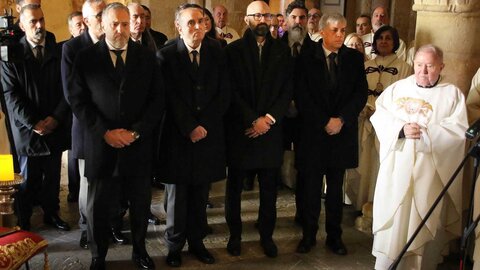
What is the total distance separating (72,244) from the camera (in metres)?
4.71

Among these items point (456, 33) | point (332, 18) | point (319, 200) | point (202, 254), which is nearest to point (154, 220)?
point (202, 254)

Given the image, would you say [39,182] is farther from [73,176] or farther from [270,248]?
[270,248]

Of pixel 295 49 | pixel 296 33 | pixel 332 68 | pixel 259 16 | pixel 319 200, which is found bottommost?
pixel 319 200

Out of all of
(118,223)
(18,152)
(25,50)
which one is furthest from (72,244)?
(25,50)

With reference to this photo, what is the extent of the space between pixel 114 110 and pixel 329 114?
1.58 meters

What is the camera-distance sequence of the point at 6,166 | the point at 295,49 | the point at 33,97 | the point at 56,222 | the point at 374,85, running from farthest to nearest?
1. the point at 374,85
2. the point at 295,49
3. the point at 56,222
4. the point at 33,97
5. the point at 6,166

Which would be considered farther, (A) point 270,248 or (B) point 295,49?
(B) point 295,49

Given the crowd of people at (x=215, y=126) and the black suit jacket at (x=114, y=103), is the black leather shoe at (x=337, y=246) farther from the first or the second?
the black suit jacket at (x=114, y=103)

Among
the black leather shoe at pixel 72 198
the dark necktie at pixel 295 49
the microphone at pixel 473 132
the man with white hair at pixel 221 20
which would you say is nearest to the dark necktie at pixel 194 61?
the dark necktie at pixel 295 49

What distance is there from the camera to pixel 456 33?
4.62 meters

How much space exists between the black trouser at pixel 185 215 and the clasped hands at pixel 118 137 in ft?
1.71

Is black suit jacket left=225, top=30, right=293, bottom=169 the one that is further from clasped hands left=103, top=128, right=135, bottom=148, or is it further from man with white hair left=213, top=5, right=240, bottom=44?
man with white hair left=213, top=5, right=240, bottom=44

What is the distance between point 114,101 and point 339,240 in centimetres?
203

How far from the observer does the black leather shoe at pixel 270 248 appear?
462cm
